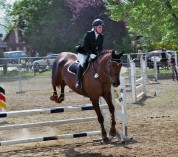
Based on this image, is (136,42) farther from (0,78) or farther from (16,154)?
(16,154)

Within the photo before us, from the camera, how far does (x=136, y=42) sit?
2018 inches

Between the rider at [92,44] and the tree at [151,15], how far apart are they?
1318 centimetres

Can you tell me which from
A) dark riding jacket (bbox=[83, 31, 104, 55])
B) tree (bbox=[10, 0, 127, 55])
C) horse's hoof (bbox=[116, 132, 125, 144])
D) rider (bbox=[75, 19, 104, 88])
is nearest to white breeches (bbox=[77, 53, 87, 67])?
rider (bbox=[75, 19, 104, 88])

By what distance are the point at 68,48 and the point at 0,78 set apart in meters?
24.2

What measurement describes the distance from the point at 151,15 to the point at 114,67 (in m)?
16.3

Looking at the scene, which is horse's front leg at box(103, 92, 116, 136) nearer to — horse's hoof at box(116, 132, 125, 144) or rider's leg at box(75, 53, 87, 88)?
horse's hoof at box(116, 132, 125, 144)

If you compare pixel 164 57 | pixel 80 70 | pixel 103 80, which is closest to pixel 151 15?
pixel 164 57

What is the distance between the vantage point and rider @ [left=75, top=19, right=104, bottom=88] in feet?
31.0

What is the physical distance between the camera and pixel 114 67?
A: 8.88m

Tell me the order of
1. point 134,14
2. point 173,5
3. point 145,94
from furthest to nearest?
point 134,14, point 173,5, point 145,94

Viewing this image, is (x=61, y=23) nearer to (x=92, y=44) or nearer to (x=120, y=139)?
(x=92, y=44)

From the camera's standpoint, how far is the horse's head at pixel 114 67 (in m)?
8.75

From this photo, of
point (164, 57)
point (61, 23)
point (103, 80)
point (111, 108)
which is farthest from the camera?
point (61, 23)

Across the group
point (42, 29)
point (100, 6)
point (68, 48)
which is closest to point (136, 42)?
point (100, 6)
